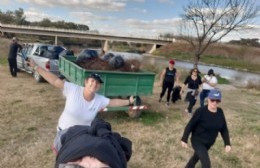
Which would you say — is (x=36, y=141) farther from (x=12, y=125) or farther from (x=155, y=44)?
(x=155, y=44)

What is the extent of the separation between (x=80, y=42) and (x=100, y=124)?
88.0 metres

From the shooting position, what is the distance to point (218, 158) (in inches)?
275

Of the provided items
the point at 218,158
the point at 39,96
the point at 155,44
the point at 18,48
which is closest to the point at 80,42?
the point at 155,44

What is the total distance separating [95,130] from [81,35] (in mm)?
74533

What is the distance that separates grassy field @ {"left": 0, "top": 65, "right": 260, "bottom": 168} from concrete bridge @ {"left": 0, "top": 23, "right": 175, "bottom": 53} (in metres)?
57.4

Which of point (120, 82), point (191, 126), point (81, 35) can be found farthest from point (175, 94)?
point (81, 35)

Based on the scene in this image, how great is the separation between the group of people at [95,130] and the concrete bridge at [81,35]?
62986mm

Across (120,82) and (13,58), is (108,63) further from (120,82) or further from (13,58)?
(13,58)

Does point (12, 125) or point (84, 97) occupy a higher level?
point (84, 97)

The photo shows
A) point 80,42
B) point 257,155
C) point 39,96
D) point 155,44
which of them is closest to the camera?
point 257,155

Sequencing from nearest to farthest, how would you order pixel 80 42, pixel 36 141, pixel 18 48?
1. pixel 36 141
2. pixel 18 48
3. pixel 80 42

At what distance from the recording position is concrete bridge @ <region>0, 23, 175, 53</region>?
6850cm

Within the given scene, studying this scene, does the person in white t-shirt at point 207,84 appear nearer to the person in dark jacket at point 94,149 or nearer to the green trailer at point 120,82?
the green trailer at point 120,82

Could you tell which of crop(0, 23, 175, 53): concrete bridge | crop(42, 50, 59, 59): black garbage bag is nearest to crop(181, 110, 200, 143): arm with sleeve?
crop(42, 50, 59, 59): black garbage bag
